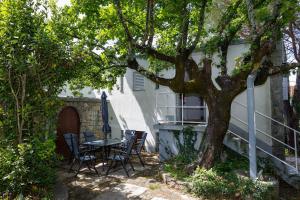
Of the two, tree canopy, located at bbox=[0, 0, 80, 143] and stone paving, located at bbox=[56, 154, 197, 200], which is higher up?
tree canopy, located at bbox=[0, 0, 80, 143]

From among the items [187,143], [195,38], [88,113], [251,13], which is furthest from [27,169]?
[88,113]

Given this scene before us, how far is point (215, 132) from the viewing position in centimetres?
767

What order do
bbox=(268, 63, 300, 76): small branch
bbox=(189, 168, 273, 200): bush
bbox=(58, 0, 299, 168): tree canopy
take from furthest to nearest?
bbox=(58, 0, 299, 168): tree canopy < bbox=(268, 63, 300, 76): small branch < bbox=(189, 168, 273, 200): bush

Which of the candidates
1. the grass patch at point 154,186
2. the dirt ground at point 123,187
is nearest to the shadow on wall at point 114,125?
the dirt ground at point 123,187

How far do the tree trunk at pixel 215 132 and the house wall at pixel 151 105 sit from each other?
332 centimetres

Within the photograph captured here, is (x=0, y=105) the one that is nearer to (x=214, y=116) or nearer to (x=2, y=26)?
(x=2, y=26)

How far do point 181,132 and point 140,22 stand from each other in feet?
14.6

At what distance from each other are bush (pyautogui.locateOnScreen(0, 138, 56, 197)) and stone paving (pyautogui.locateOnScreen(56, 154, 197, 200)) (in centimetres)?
51

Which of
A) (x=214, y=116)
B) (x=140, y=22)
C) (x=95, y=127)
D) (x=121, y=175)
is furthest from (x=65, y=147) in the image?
(x=214, y=116)

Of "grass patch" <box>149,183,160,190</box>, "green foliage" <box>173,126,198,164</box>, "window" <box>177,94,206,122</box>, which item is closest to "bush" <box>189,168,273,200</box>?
"grass patch" <box>149,183,160,190</box>

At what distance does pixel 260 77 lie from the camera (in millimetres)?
7391

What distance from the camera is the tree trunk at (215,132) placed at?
7.61m

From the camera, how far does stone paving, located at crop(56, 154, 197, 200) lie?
6714 millimetres

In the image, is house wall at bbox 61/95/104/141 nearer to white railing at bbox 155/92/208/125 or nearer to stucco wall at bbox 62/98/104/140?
stucco wall at bbox 62/98/104/140
